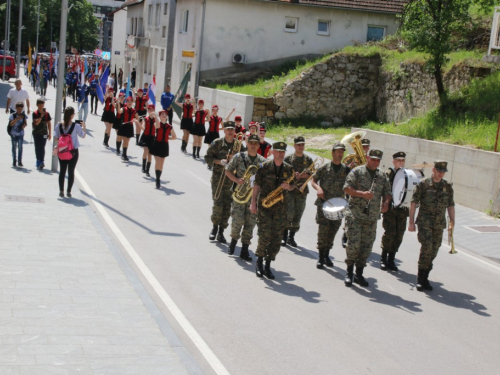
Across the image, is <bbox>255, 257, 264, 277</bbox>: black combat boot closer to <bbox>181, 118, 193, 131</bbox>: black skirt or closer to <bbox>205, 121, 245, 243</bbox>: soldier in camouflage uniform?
<bbox>205, 121, 245, 243</bbox>: soldier in camouflage uniform

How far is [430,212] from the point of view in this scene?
10.1 meters

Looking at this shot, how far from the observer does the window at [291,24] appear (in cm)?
3919

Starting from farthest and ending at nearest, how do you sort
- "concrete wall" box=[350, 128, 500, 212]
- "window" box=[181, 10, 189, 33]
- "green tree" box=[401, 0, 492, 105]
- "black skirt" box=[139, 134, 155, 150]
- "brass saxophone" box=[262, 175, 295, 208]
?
"window" box=[181, 10, 189, 33] < "green tree" box=[401, 0, 492, 105] < "black skirt" box=[139, 134, 155, 150] < "concrete wall" box=[350, 128, 500, 212] < "brass saxophone" box=[262, 175, 295, 208]

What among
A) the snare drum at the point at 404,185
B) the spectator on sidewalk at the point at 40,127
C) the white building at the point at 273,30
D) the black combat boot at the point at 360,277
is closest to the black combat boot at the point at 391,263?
the snare drum at the point at 404,185

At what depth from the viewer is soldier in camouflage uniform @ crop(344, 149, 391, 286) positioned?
392 inches

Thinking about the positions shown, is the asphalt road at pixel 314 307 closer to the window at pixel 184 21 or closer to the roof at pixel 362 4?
the roof at pixel 362 4

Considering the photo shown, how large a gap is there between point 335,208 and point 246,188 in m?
1.43

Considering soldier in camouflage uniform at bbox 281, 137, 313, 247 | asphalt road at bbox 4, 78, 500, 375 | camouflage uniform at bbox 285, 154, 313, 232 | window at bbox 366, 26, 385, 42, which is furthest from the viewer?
window at bbox 366, 26, 385, 42

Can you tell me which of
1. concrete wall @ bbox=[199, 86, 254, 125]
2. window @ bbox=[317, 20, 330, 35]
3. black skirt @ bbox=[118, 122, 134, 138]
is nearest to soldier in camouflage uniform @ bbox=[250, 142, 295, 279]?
black skirt @ bbox=[118, 122, 134, 138]

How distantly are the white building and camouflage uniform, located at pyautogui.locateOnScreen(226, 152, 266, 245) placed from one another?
27902 mm

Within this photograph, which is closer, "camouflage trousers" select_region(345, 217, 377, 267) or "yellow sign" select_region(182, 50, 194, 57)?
"camouflage trousers" select_region(345, 217, 377, 267)

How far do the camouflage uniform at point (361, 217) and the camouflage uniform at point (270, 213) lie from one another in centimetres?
88

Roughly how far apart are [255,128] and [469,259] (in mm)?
4487

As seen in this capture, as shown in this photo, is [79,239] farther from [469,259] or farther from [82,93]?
[82,93]
